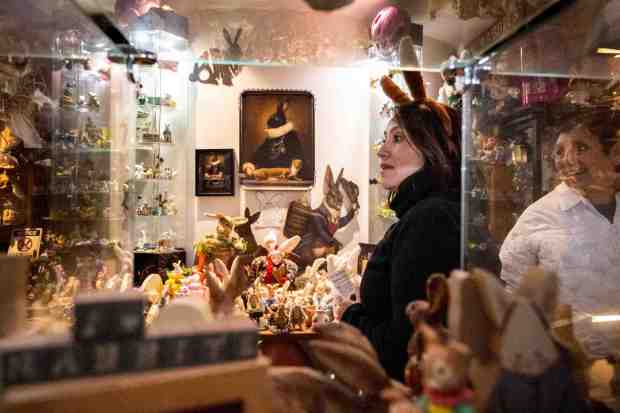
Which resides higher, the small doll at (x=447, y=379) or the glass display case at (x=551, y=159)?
the glass display case at (x=551, y=159)

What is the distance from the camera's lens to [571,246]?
110cm

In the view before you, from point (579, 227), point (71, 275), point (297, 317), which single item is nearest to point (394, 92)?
point (579, 227)

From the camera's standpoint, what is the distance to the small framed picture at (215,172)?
141 inches

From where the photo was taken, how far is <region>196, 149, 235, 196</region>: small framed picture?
3.58 m

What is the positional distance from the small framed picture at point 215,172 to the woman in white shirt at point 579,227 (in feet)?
8.82

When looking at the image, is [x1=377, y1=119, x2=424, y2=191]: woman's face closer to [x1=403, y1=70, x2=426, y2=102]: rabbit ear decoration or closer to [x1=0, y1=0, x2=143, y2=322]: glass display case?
[x1=403, y1=70, x2=426, y2=102]: rabbit ear decoration

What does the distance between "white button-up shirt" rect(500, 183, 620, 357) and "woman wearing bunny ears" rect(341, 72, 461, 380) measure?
0.52ft

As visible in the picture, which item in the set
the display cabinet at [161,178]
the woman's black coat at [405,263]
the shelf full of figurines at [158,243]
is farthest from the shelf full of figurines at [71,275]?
the shelf full of figurines at [158,243]

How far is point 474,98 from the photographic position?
1045 millimetres

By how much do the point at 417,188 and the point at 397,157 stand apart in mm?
101

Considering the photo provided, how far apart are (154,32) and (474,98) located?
756 mm

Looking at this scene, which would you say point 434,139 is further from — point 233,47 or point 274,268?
point 274,268

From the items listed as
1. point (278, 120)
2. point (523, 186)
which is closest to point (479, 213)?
point (523, 186)

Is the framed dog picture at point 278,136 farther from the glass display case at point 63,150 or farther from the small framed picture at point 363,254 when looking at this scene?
the glass display case at point 63,150
